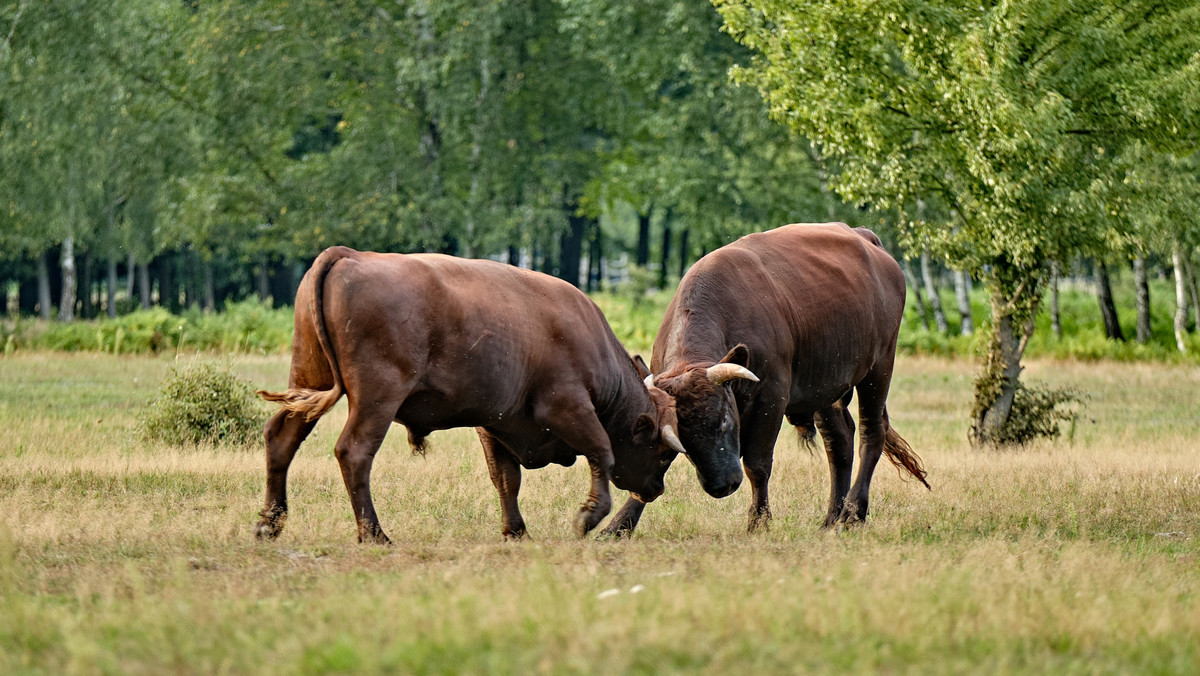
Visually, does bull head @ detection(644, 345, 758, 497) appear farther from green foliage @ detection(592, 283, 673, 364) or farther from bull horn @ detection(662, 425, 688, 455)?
green foliage @ detection(592, 283, 673, 364)

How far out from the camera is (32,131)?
105 feet

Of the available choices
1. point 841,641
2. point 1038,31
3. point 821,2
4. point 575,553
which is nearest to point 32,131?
point 821,2

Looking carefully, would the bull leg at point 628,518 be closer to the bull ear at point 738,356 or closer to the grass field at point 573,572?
the grass field at point 573,572

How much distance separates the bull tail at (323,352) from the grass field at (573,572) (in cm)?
85

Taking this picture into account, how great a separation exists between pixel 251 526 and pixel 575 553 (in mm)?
2548

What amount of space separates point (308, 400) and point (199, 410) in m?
6.17

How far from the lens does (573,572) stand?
21.5 feet

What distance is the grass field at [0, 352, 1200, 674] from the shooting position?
4801 mm

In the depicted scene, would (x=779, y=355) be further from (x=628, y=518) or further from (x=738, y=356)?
(x=628, y=518)

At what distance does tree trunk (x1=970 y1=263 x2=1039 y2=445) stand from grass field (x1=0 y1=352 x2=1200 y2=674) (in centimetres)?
123

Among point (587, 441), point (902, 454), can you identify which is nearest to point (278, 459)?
point (587, 441)

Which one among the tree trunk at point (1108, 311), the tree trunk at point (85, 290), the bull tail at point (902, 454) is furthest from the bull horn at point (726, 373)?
the tree trunk at point (85, 290)

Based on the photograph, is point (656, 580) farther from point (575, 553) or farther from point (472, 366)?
point (472, 366)

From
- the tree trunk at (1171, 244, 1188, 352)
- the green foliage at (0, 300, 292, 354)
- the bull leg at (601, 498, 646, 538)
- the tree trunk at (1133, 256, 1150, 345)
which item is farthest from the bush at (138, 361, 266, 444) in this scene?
the tree trunk at (1133, 256, 1150, 345)
